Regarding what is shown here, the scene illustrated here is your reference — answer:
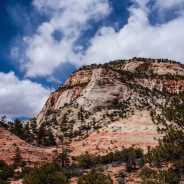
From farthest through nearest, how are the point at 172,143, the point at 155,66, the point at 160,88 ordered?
the point at 155,66 → the point at 160,88 → the point at 172,143

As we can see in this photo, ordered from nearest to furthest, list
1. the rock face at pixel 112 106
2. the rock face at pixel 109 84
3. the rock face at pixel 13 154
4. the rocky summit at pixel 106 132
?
the rocky summit at pixel 106 132 → the rock face at pixel 13 154 → the rock face at pixel 112 106 → the rock face at pixel 109 84

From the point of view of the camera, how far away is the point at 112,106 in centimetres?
5812

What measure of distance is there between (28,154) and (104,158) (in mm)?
11513

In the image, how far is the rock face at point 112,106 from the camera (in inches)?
1464

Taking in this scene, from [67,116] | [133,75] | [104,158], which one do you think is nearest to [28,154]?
[104,158]

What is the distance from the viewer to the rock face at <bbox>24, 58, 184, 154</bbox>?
122 feet

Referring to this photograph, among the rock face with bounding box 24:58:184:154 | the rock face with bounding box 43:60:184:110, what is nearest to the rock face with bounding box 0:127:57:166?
the rock face with bounding box 24:58:184:154

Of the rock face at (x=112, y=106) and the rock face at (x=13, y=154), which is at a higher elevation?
the rock face at (x=112, y=106)

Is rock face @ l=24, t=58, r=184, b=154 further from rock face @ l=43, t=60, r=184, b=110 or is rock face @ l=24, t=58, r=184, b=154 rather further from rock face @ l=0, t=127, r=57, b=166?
rock face @ l=0, t=127, r=57, b=166

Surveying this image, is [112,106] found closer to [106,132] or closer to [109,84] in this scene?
[109,84]

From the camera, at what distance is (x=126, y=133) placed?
38062mm

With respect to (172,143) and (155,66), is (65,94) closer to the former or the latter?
(155,66)

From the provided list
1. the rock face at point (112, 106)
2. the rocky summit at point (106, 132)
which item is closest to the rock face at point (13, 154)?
the rocky summit at point (106, 132)

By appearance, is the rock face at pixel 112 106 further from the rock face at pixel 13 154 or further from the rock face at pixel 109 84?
the rock face at pixel 13 154
